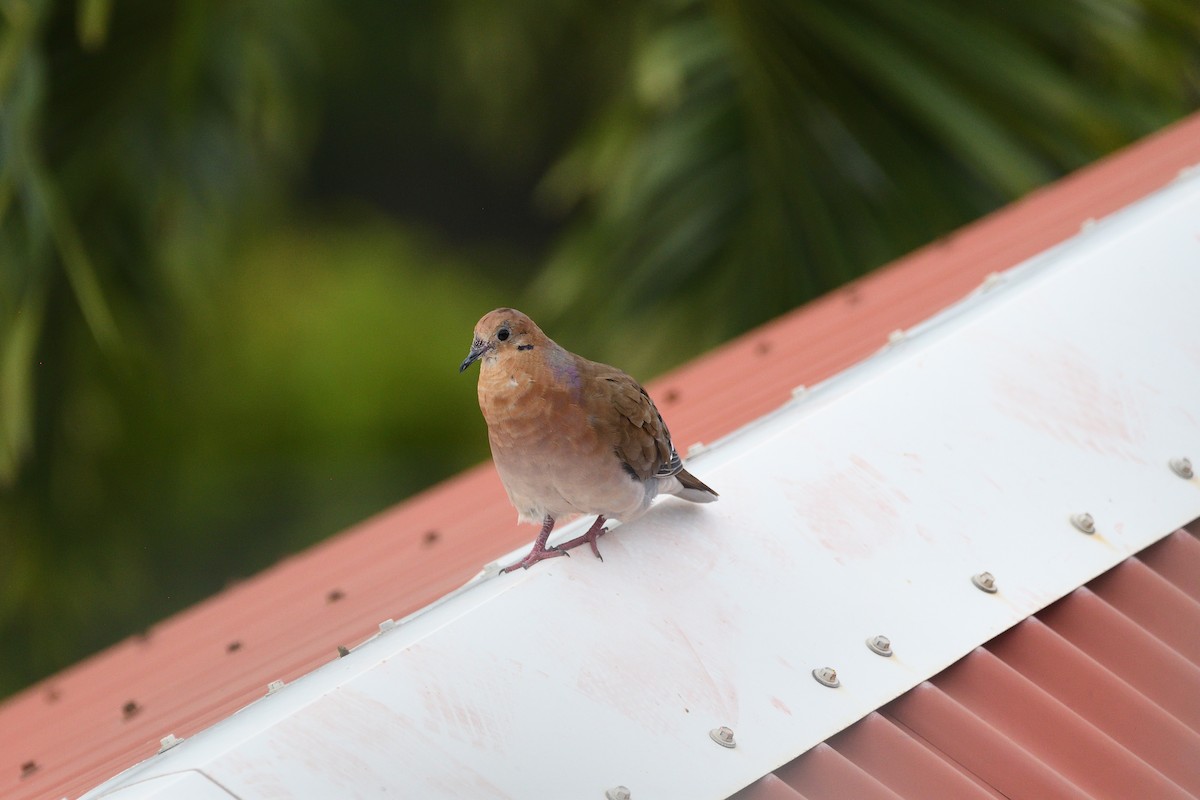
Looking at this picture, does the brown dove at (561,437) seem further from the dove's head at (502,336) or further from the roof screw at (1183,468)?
the roof screw at (1183,468)

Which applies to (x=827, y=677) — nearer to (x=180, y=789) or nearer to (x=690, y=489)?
(x=690, y=489)

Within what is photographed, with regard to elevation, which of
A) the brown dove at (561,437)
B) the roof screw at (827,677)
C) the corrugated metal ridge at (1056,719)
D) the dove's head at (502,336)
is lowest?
the corrugated metal ridge at (1056,719)

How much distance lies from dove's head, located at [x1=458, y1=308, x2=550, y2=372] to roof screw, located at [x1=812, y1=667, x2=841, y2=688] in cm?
79

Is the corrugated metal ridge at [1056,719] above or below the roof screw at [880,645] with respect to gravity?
below

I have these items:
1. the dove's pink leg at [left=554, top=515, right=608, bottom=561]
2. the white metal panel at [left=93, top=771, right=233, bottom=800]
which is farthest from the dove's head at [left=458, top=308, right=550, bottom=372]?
the white metal panel at [left=93, top=771, right=233, bottom=800]

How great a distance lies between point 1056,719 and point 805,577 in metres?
0.49

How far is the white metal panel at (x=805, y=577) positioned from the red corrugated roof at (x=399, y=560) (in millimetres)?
957

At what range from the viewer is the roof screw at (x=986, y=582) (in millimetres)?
2453

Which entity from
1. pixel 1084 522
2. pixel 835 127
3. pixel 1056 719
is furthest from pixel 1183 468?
pixel 835 127

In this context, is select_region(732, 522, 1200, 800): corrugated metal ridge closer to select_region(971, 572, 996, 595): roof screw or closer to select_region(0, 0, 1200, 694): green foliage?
select_region(971, 572, 996, 595): roof screw

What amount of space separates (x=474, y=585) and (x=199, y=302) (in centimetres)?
464

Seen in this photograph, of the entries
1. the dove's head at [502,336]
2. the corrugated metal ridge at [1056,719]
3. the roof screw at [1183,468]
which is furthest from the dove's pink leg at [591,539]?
the roof screw at [1183,468]

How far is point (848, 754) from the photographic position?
2.21 m

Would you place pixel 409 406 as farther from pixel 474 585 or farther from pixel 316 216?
pixel 474 585
